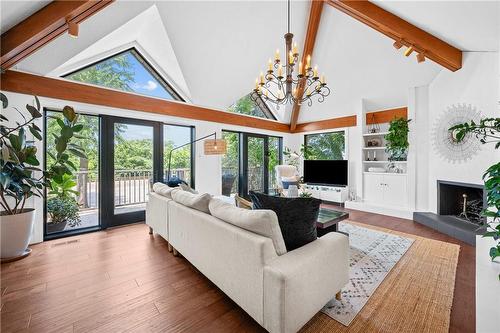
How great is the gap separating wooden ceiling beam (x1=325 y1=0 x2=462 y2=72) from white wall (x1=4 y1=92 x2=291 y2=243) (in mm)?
3553

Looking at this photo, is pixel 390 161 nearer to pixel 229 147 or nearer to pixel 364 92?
pixel 364 92

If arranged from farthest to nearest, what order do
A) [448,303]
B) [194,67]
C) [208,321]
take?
[194,67]
[448,303]
[208,321]

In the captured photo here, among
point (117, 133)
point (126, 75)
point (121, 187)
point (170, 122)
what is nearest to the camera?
point (117, 133)

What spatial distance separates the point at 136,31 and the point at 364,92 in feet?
17.1

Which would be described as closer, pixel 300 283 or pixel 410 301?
pixel 300 283

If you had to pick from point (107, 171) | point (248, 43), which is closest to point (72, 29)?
point (107, 171)

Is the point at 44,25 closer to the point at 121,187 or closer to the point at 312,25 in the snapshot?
the point at 121,187

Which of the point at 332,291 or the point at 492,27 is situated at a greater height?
the point at 492,27

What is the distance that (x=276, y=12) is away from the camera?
4.04 m

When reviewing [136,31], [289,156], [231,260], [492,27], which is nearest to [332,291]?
[231,260]

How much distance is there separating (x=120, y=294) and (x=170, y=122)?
3.47 meters

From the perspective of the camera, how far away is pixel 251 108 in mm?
6371

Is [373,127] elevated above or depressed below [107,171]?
above

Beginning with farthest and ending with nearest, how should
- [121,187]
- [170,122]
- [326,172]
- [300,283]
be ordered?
[326,172] → [170,122] → [121,187] → [300,283]
